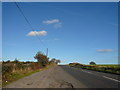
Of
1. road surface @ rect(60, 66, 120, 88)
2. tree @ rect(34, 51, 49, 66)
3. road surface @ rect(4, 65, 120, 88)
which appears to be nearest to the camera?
road surface @ rect(4, 65, 120, 88)

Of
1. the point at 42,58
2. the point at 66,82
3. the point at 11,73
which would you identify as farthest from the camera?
the point at 42,58

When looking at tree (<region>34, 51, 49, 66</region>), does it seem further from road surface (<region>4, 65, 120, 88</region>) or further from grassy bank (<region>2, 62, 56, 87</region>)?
road surface (<region>4, 65, 120, 88</region>)

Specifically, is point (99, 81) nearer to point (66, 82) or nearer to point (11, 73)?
point (66, 82)

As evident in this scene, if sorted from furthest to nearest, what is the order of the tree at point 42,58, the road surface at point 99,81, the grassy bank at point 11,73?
the tree at point 42,58 → the grassy bank at point 11,73 → the road surface at point 99,81

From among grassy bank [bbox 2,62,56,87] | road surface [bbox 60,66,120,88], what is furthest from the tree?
road surface [bbox 60,66,120,88]

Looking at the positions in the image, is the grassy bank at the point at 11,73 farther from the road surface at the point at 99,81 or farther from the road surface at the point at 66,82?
the road surface at the point at 99,81

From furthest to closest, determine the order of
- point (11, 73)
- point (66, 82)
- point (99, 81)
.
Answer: point (11, 73) < point (99, 81) < point (66, 82)

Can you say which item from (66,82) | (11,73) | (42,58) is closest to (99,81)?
(66,82)

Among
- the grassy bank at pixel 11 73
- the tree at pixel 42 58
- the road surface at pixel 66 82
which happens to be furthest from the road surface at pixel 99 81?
the tree at pixel 42 58

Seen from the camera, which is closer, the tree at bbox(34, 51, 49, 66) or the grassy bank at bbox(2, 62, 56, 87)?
the grassy bank at bbox(2, 62, 56, 87)

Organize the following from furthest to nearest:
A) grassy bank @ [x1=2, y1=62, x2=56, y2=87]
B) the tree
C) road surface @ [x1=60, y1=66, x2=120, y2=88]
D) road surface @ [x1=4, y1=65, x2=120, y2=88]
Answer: the tree, grassy bank @ [x1=2, y1=62, x2=56, y2=87], road surface @ [x1=60, y1=66, x2=120, y2=88], road surface @ [x1=4, y1=65, x2=120, y2=88]

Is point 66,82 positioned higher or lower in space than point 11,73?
higher

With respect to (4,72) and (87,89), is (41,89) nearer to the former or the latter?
(87,89)

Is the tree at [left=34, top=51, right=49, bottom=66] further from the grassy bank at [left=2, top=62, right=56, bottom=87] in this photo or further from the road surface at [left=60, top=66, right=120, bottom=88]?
the road surface at [left=60, top=66, right=120, bottom=88]
